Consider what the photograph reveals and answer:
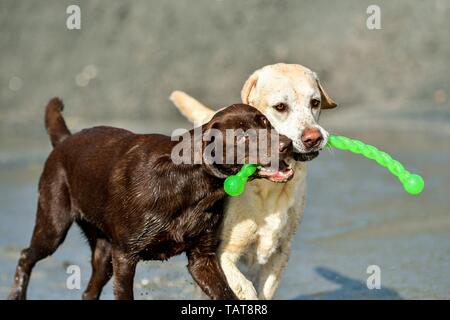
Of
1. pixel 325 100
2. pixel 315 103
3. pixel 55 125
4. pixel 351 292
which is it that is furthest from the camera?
pixel 351 292

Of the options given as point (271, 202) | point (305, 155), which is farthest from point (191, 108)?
point (305, 155)

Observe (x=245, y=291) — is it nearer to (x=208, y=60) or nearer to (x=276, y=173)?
(x=276, y=173)

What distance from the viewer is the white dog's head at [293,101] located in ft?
17.6

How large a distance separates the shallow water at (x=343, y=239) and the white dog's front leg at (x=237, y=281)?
164cm

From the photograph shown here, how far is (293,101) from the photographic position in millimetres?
5633

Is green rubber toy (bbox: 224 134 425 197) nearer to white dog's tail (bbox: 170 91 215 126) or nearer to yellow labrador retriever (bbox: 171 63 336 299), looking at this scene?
yellow labrador retriever (bbox: 171 63 336 299)

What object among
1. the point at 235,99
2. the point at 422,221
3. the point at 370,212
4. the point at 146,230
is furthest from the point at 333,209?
the point at 235,99

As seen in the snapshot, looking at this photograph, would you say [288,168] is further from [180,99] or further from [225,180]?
[180,99]

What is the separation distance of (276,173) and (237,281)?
90 cm

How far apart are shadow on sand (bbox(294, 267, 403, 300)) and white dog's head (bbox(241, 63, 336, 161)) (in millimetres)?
1777

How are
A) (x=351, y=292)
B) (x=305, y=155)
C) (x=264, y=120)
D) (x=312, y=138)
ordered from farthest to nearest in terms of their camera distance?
(x=351, y=292), (x=305, y=155), (x=312, y=138), (x=264, y=120)

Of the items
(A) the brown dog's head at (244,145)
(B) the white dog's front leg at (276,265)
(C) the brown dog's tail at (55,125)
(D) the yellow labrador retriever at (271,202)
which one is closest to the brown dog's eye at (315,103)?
(D) the yellow labrador retriever at (271,202)
